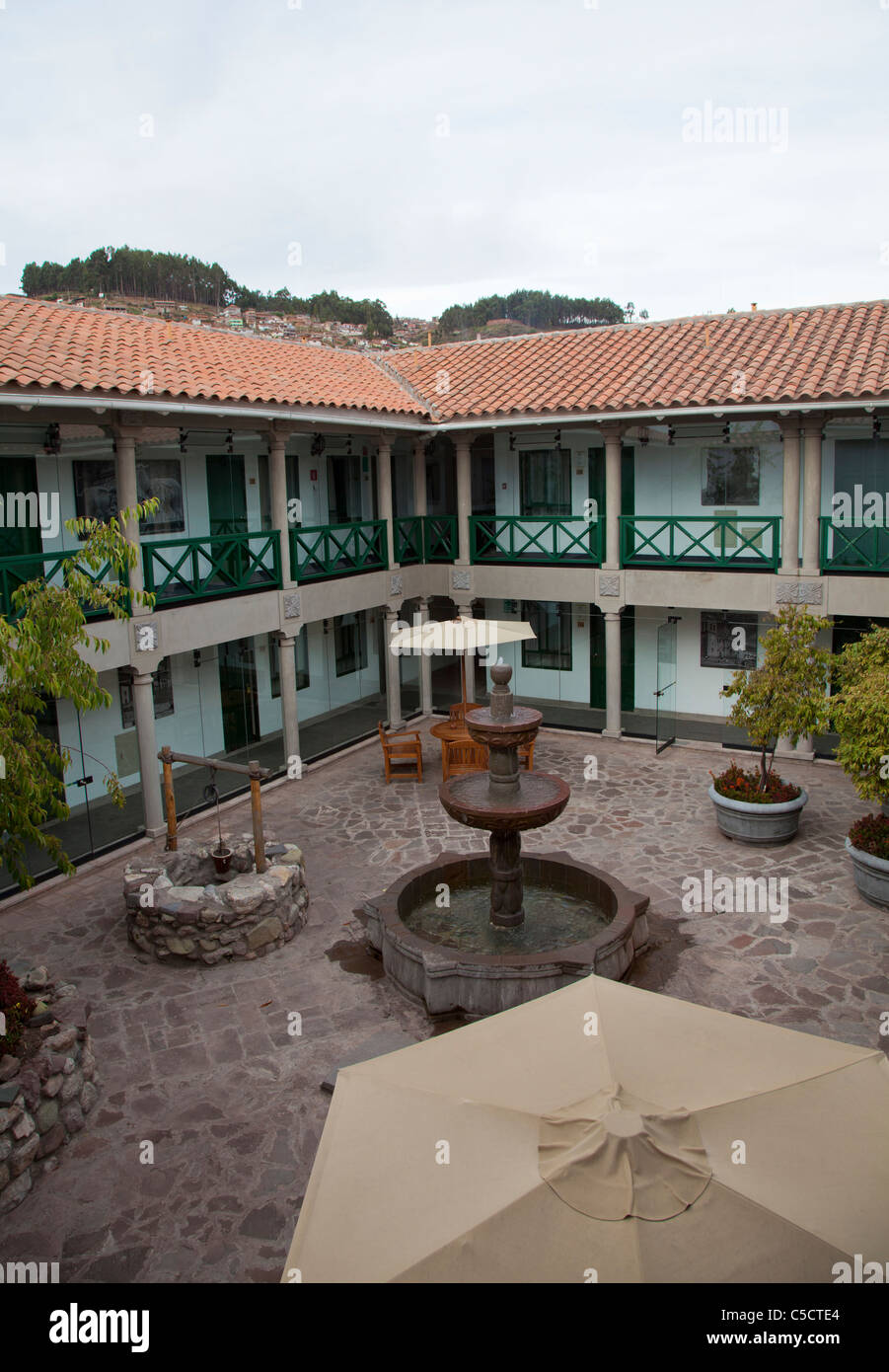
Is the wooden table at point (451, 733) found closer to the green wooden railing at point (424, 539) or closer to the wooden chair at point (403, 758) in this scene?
the wooden chair at point (403, 758)

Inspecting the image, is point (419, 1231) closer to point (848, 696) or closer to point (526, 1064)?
point (526, 1064)

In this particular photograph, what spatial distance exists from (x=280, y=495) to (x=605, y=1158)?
12.2 meters

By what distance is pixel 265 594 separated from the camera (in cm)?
1474

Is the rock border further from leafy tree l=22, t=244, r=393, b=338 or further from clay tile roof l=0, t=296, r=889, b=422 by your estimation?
leafy tree l=22, t=244, r=393, b=338

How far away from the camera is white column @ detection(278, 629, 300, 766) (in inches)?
603

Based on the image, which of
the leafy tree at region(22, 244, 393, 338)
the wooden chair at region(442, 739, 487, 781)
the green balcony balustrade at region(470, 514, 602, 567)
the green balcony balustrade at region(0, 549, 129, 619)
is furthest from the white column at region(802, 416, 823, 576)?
the leafy tree at region(22, 244, 393, 338)

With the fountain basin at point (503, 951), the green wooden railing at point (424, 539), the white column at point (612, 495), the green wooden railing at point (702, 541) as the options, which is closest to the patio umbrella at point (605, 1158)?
the fountain basin at point (503, 951)

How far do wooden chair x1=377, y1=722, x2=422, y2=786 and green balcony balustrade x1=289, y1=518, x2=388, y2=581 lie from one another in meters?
2.66

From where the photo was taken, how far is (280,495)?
14867 millimetres

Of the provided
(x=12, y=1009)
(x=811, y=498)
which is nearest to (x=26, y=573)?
(x=12, y=1009)

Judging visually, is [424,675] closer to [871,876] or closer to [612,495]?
[612,495]

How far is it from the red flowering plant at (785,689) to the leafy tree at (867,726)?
922 mm

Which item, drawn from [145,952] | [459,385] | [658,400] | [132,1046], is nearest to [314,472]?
[459,385]

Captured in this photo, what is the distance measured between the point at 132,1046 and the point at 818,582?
449 inches
